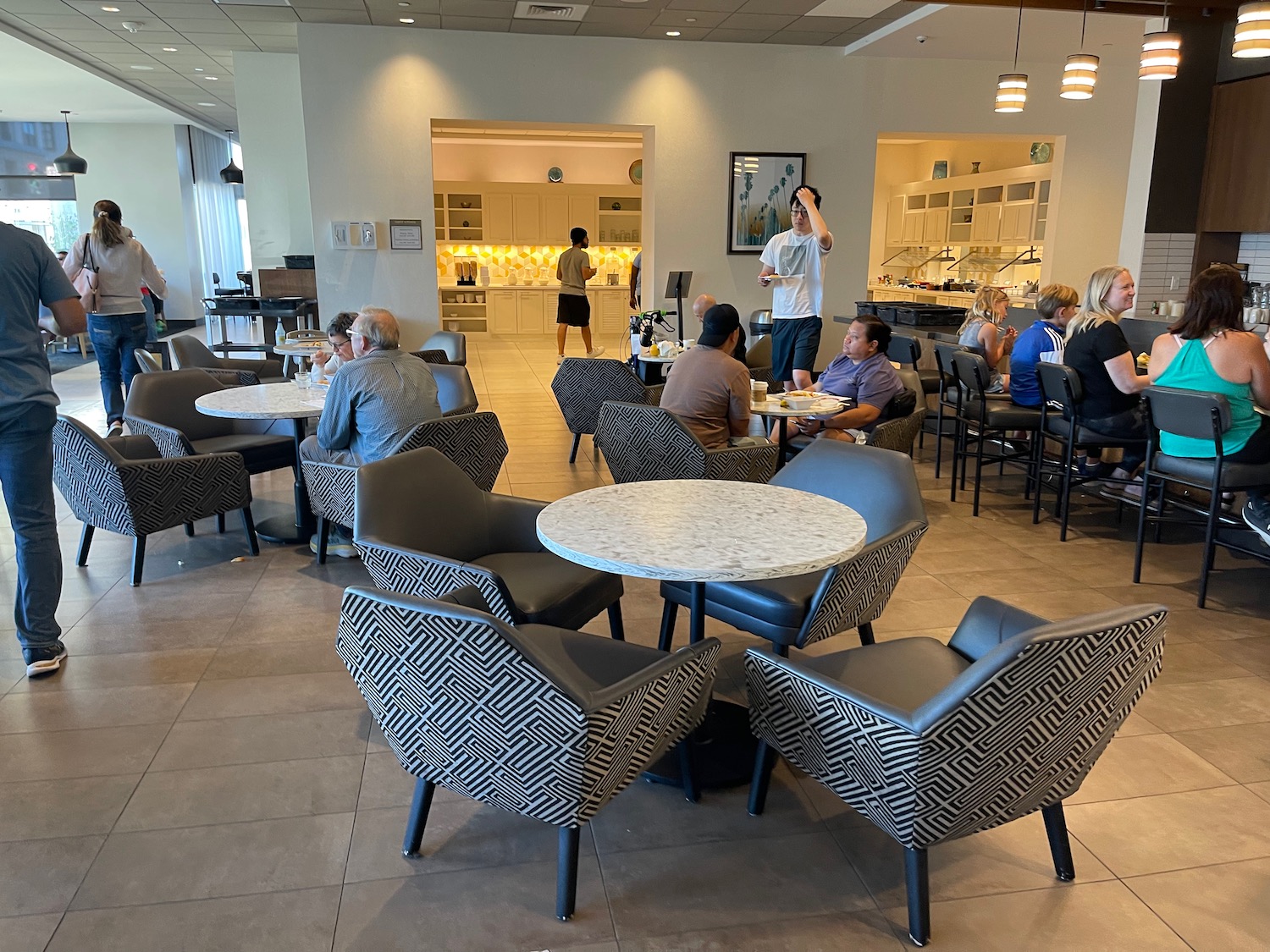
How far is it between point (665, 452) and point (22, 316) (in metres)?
2.41

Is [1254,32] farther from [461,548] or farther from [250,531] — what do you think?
[250,531]

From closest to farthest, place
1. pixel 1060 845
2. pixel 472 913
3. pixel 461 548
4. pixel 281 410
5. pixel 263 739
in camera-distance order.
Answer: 1. pixel 472 913
2. pixel 1060 845
3. pixel 263 739
4. pixel 461 548
5. pixel 281 410

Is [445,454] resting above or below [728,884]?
above

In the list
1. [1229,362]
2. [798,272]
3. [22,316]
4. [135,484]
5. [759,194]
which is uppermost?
[759,194]

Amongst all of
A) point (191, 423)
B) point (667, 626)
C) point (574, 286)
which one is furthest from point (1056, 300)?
point (574, 286)

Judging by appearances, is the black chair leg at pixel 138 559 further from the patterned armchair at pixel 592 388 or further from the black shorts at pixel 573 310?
the black shorts at pixel 573 310

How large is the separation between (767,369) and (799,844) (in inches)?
198

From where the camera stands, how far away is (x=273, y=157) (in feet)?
31.9

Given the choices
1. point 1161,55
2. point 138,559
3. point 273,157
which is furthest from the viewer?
point 273,157

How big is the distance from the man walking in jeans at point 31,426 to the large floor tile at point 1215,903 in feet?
11.5

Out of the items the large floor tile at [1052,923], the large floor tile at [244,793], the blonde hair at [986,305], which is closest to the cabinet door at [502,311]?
the blonde hair at [986,305]

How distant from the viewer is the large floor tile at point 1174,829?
230cm

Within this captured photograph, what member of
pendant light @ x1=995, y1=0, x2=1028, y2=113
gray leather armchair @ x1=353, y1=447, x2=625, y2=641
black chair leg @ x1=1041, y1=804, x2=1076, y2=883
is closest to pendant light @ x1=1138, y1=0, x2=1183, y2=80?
pendant light @ x1=995, y1=0, x2=1028, y2=113

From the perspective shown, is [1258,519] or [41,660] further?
[1258,519]
